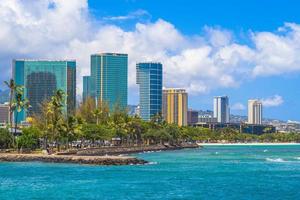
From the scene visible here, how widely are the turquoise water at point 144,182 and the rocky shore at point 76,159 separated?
5795mm

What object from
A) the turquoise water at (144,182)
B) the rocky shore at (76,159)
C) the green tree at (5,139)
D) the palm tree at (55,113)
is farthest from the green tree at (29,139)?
the turquoise water at (144,182)

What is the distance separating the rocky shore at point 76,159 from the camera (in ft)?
365

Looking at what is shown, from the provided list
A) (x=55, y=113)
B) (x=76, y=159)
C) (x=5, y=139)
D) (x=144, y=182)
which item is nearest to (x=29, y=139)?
(x=5, y=139)

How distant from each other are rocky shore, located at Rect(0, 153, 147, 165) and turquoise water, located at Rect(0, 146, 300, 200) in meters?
5.80

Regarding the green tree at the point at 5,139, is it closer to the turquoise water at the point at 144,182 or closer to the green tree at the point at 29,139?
the green tree at the point at 29,139

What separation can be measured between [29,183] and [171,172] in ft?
84.4

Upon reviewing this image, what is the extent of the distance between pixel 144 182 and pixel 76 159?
120ft

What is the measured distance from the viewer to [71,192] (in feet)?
225

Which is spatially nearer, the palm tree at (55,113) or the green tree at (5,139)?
the palm tree at (55,113)

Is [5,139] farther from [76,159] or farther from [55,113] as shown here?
[76,159]

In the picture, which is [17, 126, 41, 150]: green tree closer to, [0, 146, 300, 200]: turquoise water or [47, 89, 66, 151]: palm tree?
[47, 89, 66, 151]: palm tree

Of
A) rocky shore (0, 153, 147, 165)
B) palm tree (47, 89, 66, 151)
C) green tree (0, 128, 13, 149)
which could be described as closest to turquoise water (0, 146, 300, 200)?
rocky shore (0, 153, 147, 165)

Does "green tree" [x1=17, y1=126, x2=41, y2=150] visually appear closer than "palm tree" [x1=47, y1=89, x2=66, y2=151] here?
No

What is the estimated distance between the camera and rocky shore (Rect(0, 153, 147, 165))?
111m
